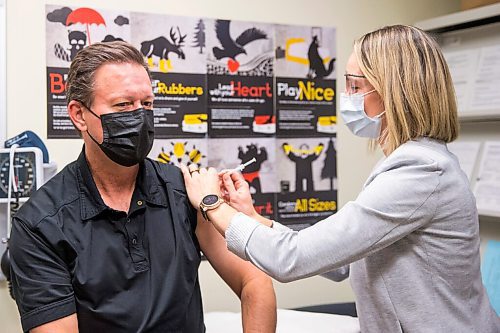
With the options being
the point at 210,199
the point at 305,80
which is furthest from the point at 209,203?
the point at 305,80

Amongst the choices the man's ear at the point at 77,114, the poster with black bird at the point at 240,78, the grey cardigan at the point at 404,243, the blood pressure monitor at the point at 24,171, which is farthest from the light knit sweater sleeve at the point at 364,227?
the poster with black bird at the point at 240,78

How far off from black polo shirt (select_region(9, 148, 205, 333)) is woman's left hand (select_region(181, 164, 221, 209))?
6 centimetres

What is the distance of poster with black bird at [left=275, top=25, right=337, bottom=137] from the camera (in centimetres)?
303

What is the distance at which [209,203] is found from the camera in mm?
1639

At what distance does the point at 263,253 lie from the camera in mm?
1484

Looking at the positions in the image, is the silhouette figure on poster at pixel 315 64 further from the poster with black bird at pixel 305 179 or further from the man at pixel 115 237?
the man at pixel 115 237

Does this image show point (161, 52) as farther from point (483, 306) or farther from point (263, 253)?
point (483, 306)

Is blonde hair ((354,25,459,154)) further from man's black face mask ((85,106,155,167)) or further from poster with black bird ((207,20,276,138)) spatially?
poster with black bird ((207,20,276,138))

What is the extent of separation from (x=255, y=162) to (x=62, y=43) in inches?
39.8

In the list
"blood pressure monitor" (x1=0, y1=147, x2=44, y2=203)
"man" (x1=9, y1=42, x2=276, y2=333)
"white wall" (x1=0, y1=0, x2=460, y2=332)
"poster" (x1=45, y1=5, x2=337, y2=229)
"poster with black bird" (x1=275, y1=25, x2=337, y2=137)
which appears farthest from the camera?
"poster with black bird" (x1=275, y1=25, x2=337, y2=137)

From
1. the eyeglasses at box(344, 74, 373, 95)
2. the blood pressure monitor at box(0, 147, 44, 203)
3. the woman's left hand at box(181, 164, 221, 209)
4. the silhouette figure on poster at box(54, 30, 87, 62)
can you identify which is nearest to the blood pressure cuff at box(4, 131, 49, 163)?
the blood pressure monitor at box(0, 147, 44, 203)

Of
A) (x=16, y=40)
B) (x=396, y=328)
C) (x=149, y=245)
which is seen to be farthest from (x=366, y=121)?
(x=16, y=40)

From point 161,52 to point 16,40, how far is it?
0.60 meters

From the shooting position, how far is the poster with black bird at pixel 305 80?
3031 mm
